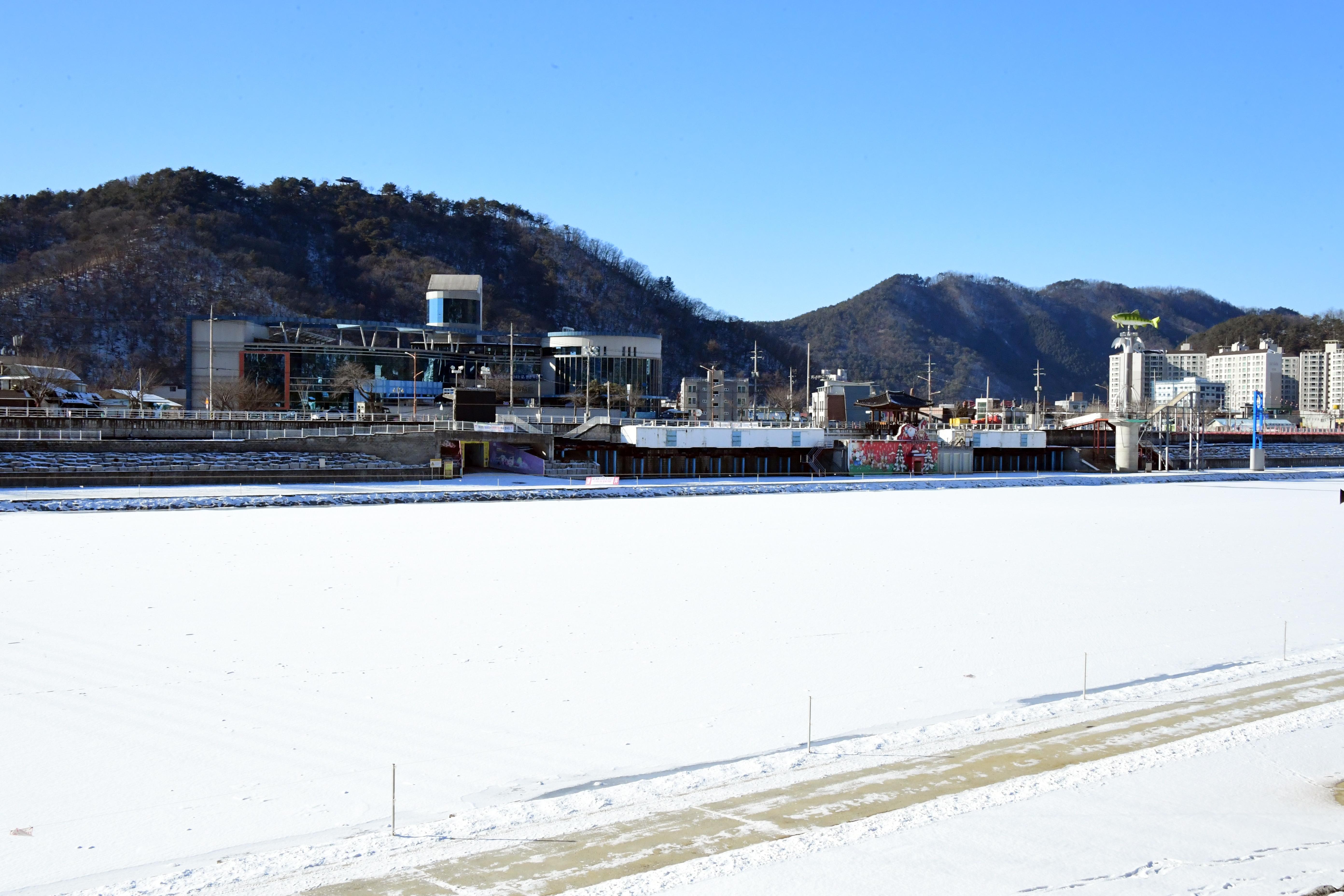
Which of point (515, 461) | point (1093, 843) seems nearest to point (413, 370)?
point (515, 461)

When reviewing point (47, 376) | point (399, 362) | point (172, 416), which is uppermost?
point (399, 362)

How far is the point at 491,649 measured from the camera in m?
14.6

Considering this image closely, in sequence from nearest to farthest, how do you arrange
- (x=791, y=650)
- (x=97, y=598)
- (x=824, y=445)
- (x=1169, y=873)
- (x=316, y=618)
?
(x=1169, y=873), (x=791, y=650), (x=316, y=618), (x=97, y=598), (x=824, y=445)

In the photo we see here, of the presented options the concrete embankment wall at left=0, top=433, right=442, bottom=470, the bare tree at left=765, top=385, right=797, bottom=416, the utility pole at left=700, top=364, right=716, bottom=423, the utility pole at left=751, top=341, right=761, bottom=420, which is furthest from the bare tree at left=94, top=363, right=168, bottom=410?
the bare tree at left=765, top=385, right=797, bottom=416

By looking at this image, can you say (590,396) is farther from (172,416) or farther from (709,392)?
(172,416)

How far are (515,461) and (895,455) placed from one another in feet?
77.5

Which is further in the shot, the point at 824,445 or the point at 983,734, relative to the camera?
the point at 824,445

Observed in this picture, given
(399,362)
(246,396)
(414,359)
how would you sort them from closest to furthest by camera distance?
1. (246,396)
2. (414,359)
3. (399,362)

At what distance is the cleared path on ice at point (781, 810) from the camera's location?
7.56 metres

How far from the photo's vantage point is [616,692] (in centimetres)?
1247

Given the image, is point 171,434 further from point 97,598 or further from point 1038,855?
point 1038,855

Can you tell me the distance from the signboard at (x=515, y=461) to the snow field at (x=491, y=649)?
22.0 meters

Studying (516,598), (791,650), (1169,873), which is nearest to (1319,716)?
(1169,873)

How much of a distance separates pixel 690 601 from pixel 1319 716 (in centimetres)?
987
